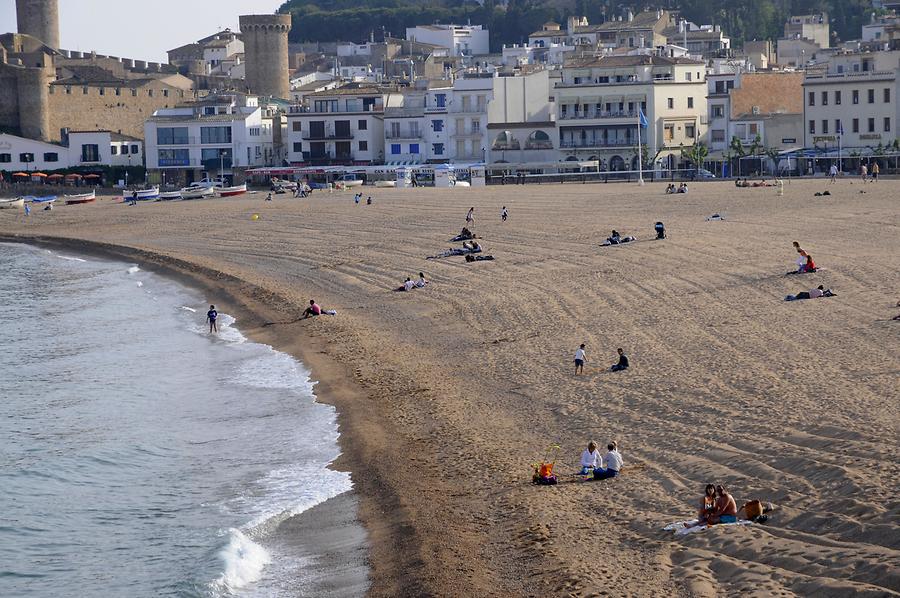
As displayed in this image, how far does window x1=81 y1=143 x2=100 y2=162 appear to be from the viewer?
270ft

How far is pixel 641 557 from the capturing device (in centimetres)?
1297

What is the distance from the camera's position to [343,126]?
7712cm

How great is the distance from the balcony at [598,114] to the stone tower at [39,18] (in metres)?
59.7

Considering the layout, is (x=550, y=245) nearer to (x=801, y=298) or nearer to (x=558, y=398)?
(x=801, y=298)

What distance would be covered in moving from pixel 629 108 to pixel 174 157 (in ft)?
91.4

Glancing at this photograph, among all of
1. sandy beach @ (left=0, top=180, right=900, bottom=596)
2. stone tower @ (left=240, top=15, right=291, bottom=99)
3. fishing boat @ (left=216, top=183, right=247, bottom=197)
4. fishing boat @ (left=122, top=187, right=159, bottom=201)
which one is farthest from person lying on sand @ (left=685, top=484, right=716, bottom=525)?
stone tower @ (left=240, top=15, right=291, bottom=99)

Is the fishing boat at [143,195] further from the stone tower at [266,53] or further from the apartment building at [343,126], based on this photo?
the stone tower at [266,53]

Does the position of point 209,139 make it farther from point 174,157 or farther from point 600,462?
point 600,462

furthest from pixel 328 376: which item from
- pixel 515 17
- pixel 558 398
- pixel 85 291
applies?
pixel 515 17

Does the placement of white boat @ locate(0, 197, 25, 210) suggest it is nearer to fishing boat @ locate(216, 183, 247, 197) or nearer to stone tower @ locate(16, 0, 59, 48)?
fishing boat @ locate(216, 183, 247, 197)

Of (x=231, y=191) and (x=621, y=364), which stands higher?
(x=231, y=191)

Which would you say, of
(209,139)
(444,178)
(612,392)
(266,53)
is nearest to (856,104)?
(444,178)

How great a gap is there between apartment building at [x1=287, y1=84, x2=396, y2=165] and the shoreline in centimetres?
2829

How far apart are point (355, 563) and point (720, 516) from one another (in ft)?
12.7
